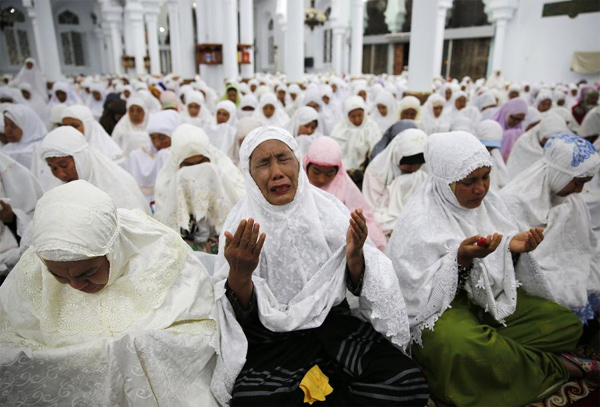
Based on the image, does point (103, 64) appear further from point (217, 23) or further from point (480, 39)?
point (480, 39)

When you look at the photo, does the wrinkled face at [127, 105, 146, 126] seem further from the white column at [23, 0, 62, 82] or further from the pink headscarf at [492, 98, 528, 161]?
the white column at [23, 0, 62, 82]

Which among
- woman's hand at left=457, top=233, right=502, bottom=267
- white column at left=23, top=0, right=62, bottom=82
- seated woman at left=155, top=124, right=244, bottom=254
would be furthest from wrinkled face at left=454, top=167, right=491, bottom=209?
white column at left=23, top=0, right=62, bottom=82

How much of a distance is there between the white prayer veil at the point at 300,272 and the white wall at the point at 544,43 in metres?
16.9

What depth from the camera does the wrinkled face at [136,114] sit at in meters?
5.03

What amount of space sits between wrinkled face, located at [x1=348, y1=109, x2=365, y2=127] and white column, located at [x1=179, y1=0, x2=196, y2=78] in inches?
354

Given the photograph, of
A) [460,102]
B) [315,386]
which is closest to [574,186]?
[315,386]

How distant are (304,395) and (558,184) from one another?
194cm

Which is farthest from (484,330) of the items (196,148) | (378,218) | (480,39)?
(480,39)

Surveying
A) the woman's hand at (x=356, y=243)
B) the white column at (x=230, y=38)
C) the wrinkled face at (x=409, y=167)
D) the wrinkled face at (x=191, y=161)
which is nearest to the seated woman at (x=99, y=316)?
the woman's hand at (x=356, y=243)

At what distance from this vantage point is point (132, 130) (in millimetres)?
5062

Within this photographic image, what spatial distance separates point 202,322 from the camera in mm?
1623

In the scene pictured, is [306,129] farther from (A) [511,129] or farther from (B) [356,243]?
(B) [356,243]

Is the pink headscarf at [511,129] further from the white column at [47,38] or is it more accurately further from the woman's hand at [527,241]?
the white column at [47,38]

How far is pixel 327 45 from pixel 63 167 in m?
23.9
